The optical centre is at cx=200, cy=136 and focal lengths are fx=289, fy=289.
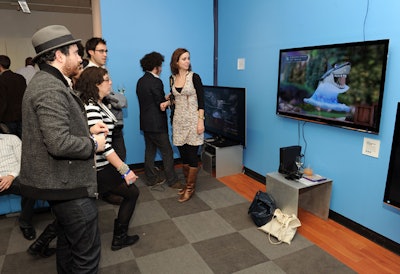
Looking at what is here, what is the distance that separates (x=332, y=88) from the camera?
2400 mm

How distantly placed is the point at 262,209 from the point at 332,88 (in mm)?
1185

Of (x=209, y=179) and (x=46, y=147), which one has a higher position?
(x=46, y=147)

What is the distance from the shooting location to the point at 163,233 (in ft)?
7.98

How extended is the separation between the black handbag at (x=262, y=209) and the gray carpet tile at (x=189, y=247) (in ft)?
0.29

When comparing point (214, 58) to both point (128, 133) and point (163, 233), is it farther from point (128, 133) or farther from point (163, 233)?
point (163, 233)

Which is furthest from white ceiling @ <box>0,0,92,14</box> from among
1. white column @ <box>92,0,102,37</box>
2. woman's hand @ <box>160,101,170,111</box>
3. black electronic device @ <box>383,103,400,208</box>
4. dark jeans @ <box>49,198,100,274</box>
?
black electronic device @ <box>383,103,400,208</box>

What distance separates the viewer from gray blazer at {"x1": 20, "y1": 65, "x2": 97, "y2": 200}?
3.84 ft

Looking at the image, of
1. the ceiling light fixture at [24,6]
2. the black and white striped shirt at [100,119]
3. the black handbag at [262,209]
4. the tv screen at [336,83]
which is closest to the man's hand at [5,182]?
the black and white striped shirt at [100,119]

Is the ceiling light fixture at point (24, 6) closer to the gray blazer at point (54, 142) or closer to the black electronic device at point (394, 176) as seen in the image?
the gray blazer at point (54, 142)

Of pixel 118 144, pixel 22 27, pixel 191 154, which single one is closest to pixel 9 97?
pixel 118 144

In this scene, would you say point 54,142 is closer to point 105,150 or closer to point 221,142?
point 105,150

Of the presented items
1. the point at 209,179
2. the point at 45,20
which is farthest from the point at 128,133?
the point at 45,20

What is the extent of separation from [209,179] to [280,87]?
1.41 metres

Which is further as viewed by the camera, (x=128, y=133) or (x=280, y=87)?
(x=128, y=133)
